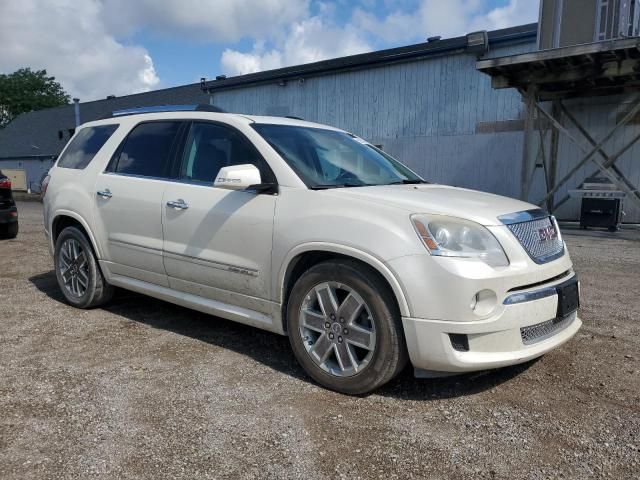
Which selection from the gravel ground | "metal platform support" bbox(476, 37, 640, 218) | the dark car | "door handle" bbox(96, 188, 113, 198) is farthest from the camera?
"metal platform support" bbox(476, 37, 640, 218)

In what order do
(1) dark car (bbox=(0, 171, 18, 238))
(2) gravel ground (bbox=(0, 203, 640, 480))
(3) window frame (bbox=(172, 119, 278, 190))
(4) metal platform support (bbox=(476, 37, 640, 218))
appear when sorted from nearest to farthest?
1. (2) gravel ground (bbox=(0, 203, 640, 480))
2. (3) window frame (bbox=(172, 119, 278, 190))
3. (1) dark car (bbox=(0, 171, 18, 238))
4. (4) metal platform support (bbox=(476, 37, 640, 218))

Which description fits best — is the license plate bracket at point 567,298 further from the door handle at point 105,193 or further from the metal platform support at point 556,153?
the metal platform support at point 556,153

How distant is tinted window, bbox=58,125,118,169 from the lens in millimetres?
5102

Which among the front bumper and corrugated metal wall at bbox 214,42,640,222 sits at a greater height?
corrugated metal wall at bbox 214,42,640,222

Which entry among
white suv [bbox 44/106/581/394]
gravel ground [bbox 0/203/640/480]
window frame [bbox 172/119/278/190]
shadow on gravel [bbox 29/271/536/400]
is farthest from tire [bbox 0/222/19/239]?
window frame [bbox 172/119/278/190]

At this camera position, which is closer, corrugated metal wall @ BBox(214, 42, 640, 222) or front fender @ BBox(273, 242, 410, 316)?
front fender @ BBox(273, 242, 410, 316)

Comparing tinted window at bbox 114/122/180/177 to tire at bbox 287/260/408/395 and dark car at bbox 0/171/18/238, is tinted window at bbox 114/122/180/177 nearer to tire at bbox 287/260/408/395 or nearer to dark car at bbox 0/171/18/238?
tire at bbox 287/260/408/395

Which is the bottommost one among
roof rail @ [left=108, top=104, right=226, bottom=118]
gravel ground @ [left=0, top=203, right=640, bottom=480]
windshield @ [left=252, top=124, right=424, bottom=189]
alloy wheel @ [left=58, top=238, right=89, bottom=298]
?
gravel ground @ [left=0, top=203, right=640, bottom=480]

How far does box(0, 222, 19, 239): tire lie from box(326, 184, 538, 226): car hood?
29.1 feet

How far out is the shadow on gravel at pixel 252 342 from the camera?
3.38 meters

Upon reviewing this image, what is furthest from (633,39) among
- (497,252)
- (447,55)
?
(497,252)

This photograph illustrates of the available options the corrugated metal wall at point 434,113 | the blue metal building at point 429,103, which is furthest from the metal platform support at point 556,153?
the corrugated metal wall at point 434,113

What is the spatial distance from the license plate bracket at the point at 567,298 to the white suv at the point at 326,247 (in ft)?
0.04

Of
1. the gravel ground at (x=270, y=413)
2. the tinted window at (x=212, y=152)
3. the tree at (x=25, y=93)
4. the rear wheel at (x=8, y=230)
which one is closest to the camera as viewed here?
the gravel ground at (x=270, y=413)
